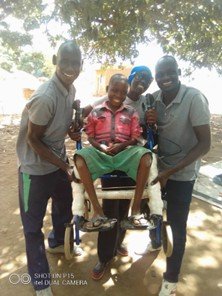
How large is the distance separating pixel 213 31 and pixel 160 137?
18.0 ft

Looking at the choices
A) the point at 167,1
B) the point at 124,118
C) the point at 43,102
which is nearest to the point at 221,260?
the point at 124,118

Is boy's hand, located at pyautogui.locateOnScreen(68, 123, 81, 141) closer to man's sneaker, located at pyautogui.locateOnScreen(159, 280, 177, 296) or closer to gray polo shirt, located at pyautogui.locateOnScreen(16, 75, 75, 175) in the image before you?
gray polo shirt, located at pyautogui.locateOnScreen(16, 75, 75, 175)

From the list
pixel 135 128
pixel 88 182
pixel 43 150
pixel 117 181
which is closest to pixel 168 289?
pixel 117 181

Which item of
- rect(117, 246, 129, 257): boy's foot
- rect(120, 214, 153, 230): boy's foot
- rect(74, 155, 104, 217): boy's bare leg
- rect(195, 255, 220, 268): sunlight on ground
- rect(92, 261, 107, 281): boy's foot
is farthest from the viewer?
rect(117, 246, 129, 257): boy's foot

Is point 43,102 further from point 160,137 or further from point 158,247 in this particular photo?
point 158,247

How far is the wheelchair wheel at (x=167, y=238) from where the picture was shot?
2523 millimetres

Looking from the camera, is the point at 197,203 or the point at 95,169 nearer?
the point at 95,169

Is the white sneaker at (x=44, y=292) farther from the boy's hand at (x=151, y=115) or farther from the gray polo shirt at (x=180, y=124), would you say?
the boy's hand at (x=151, y=115)

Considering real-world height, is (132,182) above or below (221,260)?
above

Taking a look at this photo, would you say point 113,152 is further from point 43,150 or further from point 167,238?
point 167,238

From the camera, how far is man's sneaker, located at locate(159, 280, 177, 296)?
3.01 metres

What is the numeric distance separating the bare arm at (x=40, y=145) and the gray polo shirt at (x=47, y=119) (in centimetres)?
6

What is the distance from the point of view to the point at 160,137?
9.58ft

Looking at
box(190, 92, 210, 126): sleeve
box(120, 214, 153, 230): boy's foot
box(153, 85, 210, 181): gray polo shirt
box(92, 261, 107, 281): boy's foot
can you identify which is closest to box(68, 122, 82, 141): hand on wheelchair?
box(153, 85, 210, 181): gray polo shirt
